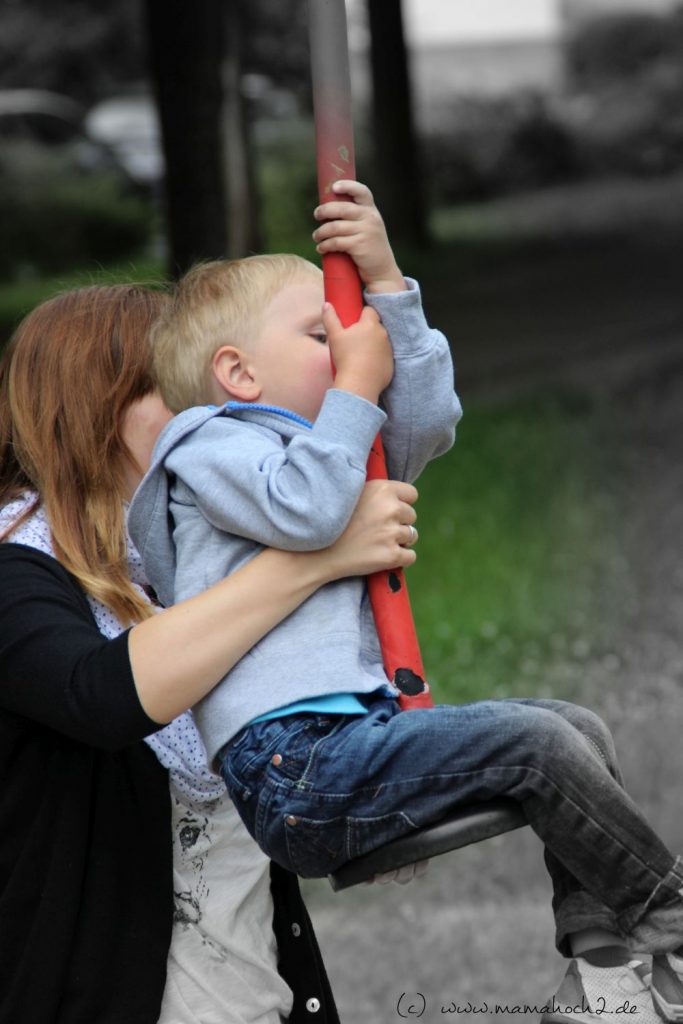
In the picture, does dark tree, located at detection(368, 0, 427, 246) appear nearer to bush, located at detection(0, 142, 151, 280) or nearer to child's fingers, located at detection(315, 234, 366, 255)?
bush, located at detection(0, 142, 151, 280)

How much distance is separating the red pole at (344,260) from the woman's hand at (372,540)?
0.03 m

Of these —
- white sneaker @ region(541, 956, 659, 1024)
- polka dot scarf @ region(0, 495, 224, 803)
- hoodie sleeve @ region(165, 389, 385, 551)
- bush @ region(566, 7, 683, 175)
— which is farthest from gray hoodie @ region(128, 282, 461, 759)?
bush @ region(566, 7, 683, 175)

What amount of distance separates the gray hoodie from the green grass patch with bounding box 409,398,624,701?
13.0 feet

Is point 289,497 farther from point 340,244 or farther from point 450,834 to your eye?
point 450,834

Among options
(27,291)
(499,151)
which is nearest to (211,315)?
(27,291)

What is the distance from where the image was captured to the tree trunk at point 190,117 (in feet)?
26.3

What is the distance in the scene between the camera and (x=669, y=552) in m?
7.62

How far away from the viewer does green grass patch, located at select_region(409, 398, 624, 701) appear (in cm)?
644

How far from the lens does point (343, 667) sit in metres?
2.07

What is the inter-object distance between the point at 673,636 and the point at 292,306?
4.92 meters

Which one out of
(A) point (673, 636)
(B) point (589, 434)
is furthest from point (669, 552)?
(B) point (589, 434)

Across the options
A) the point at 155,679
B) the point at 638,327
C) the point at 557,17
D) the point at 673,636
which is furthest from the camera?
the point at 557,17

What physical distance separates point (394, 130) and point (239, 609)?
1098cm

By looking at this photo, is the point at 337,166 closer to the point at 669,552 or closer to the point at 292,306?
the point at 292,306
